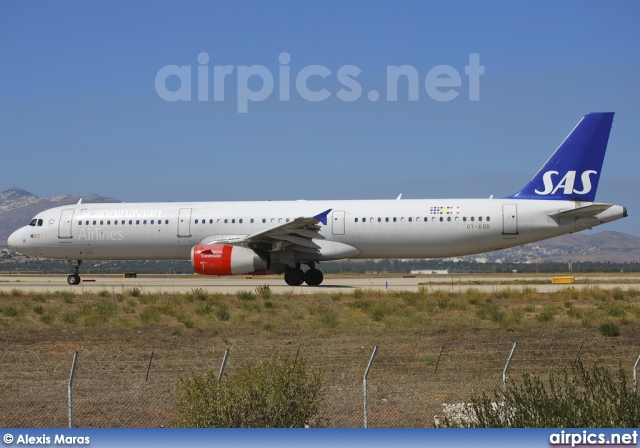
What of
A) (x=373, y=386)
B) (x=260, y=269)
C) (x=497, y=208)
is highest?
(x=497, y=208)

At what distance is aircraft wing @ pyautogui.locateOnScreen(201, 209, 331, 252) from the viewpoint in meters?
31.7

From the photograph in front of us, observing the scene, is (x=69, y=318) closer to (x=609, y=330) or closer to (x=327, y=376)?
(x=327, y=376)

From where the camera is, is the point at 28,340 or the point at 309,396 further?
the point at 28,340

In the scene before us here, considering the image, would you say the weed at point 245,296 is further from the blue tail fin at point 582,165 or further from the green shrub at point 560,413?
the green shrub at point 560,413

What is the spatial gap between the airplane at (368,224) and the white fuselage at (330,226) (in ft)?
0.13

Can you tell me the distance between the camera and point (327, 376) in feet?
49.3

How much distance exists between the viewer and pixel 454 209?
33.1m

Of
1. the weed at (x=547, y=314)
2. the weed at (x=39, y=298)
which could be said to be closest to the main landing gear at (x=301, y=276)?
the weed at (x=39, y=298)

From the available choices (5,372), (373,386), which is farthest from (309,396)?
(5,372)

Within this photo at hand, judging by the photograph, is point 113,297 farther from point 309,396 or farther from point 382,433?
point 382,433

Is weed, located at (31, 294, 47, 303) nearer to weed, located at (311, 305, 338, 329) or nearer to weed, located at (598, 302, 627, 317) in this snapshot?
weed, located at (311, 305, 338, 329)

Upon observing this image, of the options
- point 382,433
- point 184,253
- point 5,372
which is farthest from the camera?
point 184,253

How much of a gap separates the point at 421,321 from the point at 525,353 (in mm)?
5456

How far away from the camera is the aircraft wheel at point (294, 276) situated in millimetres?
34125
